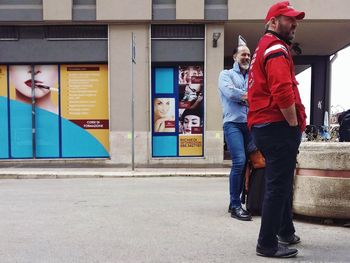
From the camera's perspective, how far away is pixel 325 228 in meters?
4.53

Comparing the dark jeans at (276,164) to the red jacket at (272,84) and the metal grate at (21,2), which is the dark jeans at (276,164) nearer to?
the red jacket at (272,84)

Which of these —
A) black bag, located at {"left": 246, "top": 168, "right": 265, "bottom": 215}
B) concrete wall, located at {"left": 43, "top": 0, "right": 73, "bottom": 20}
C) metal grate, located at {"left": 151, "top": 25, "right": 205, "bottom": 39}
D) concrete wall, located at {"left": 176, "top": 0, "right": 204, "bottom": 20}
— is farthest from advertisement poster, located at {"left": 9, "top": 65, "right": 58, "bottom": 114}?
black bag, located at {"left": 246, "top": 168, "right": 265, "bottom": 215}

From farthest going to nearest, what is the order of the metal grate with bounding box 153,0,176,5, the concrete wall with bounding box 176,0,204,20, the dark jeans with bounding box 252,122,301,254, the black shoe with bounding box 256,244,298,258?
1. the metal grate with bounding box 153,0,176,5
2. the concrete wall with bounding box 176,0,204,20
3. the black shoe with bounding box 256,244,298,258
4. the dark jeans with bounding box 252,122,301,254

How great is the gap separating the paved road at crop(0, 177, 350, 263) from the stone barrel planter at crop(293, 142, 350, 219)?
21cm

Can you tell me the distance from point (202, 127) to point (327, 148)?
28.5 feet

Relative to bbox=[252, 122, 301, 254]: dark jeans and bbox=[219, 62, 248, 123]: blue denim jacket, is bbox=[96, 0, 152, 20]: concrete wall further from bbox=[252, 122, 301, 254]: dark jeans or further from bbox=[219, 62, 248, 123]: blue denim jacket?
bbox=[252, 122, 301, 254]: dark jeans

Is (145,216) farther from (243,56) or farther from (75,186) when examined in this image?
(75,186)

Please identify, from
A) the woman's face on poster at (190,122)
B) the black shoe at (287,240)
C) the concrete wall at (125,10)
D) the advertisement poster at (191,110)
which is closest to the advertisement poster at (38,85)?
the concrete wall at (125,10)

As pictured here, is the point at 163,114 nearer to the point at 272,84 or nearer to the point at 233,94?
the point at 233,94

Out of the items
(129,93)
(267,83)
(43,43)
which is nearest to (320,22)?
(129,93)

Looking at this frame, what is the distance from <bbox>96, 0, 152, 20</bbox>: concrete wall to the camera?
12359 mm

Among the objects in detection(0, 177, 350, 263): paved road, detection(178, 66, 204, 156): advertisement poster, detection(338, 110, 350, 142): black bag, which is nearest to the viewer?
detection(0, 177, 350, 263): paved road

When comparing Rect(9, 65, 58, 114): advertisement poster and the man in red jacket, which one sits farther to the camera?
Rect(9, 65, 58, 114): advertisement poster

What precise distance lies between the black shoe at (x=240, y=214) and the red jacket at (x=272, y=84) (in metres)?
1.65
